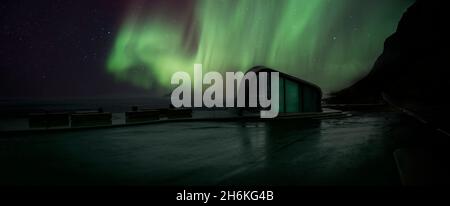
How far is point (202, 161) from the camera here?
33.3 ft

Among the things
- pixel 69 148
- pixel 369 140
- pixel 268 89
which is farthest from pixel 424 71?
pixel 69 148

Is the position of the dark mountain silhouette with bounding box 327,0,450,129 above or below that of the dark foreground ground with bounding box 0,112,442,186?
above

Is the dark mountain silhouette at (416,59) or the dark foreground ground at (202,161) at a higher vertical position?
the dark mountain silhouette at (416,59)

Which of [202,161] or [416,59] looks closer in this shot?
[202,161]

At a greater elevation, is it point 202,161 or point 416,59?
point 416,59

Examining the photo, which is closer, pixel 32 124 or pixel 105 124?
pixel 32 124

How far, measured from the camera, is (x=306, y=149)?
12.2 m

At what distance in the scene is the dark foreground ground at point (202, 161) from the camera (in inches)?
309

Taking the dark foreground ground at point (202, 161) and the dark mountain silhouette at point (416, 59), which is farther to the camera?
the dark mountain silhouette at point (416, 59)

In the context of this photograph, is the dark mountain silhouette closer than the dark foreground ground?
No

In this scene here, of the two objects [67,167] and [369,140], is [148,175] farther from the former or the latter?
[369,140]

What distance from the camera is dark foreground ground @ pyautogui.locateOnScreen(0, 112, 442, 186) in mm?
7838
